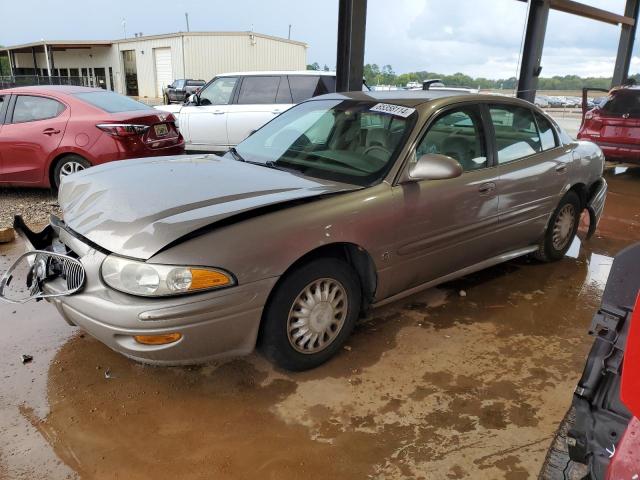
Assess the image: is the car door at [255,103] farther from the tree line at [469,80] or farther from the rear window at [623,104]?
the rear window at [623,104]

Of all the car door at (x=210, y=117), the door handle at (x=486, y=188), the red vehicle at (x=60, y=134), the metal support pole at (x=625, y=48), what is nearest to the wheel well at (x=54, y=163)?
the red vehicle at (x=60, y=134)

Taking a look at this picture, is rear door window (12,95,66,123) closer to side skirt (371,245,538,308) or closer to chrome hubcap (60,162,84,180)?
chrome hubcap (60,162,84,180)

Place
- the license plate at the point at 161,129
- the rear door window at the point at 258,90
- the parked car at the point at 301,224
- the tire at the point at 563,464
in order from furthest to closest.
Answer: the rear door window at the point at 258,90
the license plate at the point at 161,129
the parked car at the point at 301,224
the tire at the point at 563,464

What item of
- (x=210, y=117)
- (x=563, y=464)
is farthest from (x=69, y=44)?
(x=563, y=464)

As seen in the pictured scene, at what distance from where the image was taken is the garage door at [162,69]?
3188 cm

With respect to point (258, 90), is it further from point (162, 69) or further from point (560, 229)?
point (162, 69)

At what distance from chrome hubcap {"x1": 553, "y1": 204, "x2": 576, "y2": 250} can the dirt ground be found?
43.9 inches

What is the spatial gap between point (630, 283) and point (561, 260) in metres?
3.63

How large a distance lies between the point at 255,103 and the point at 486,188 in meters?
6.10

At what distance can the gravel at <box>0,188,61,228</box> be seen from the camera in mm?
5605

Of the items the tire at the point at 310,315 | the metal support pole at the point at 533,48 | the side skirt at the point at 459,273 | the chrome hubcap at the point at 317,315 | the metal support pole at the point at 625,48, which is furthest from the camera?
the metal support pole at the point at 625,48

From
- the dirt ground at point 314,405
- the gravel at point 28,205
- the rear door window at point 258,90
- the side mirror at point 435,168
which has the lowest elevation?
the dirt ground at point 314,405

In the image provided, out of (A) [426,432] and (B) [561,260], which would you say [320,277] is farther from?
(B) [561,260]

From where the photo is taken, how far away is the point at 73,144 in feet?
20.0
